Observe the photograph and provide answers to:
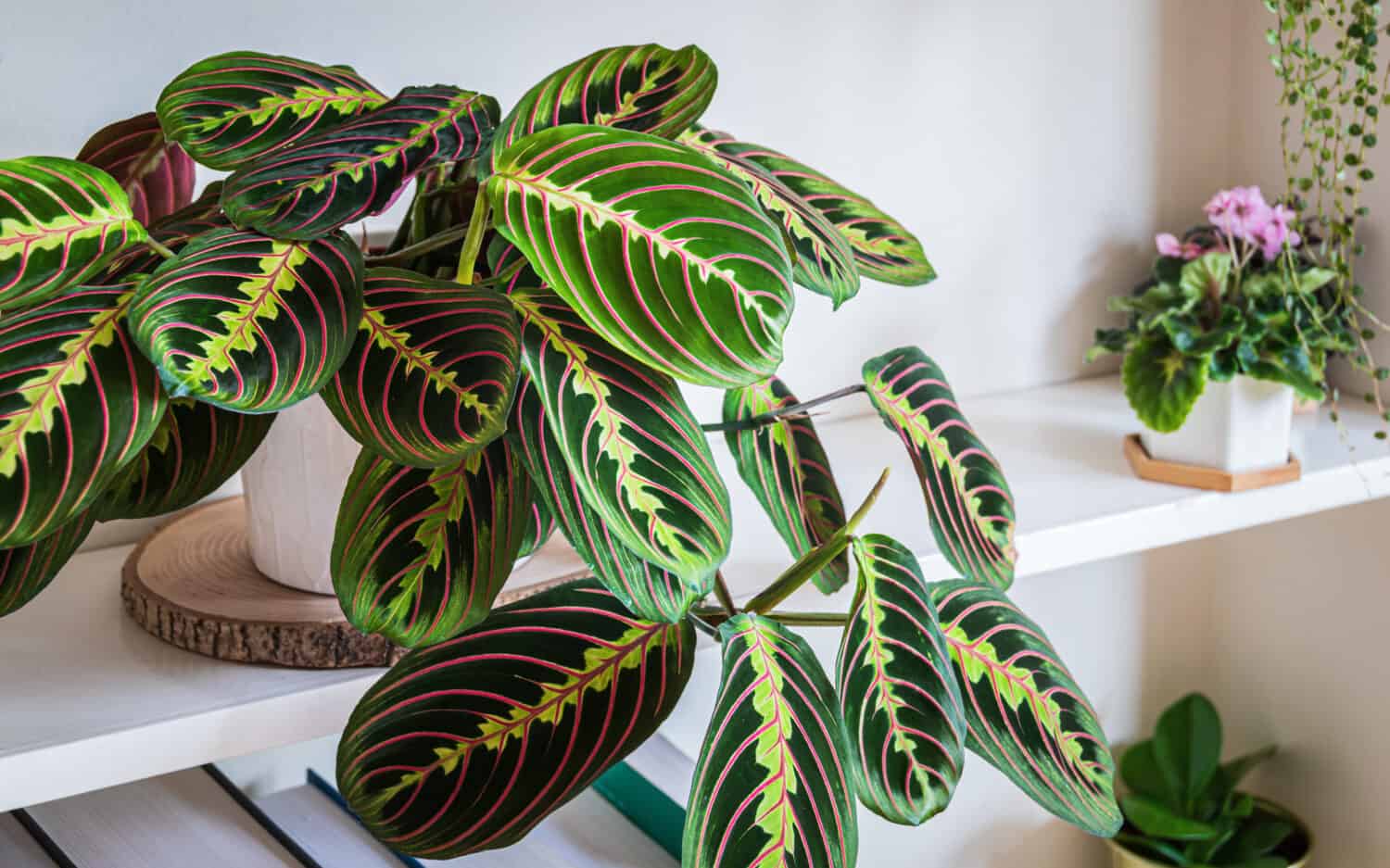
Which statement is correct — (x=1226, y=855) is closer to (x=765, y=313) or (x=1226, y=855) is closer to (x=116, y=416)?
(x=765, y=313)

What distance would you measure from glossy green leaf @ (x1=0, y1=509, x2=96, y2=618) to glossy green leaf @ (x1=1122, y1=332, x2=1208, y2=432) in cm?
97

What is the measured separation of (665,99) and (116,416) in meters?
0.34

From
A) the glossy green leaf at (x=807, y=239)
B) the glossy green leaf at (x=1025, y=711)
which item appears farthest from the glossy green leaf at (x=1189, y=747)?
the glossy green leaf at (x=807, y=239)

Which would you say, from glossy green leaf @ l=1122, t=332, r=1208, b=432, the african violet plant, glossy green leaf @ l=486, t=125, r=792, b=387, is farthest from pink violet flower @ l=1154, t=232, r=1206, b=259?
glossy green leaf @ l=486, t=125, r=792, b=387

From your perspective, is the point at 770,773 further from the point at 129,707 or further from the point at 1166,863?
the point at 1166,863

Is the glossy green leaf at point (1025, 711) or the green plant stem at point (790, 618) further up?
the green plant stem at point (790, 618)

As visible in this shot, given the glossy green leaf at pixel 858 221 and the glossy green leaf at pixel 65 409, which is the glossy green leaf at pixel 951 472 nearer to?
the glossy green leaf at pixel 858 221

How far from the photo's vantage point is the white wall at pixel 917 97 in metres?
1.00

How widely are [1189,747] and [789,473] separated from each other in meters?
1.01

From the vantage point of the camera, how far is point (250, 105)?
2.24 ft

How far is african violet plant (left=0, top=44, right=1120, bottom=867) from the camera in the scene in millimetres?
560

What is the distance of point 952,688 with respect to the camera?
2.26 ft

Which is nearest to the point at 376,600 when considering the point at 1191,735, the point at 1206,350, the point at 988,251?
the point at 1206,350

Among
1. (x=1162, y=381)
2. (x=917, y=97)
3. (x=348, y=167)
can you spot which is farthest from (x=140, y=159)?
(x=1162, y=381)
